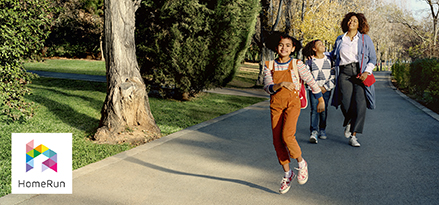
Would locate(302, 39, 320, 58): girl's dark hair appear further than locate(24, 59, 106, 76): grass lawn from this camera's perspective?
No

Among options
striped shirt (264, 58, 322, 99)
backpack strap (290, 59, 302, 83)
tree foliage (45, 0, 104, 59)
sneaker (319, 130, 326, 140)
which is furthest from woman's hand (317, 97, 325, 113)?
tree foliage (45, 0, 104, 59)

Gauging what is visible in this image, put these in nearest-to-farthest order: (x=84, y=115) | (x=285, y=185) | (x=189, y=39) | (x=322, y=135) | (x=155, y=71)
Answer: (x=285, y=185)
(x=322, y=135)
(x=84, y=115)
(x=189, y=39)
(x=155, y=71)

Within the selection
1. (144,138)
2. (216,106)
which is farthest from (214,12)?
(144,138)

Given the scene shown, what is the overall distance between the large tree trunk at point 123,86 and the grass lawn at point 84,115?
0.47 m

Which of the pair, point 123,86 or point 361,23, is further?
point 123,86

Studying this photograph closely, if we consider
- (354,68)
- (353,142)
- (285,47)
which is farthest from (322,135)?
(285,47)

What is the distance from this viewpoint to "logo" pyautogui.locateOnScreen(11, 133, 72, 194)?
13.9ft

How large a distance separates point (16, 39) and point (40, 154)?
298cm

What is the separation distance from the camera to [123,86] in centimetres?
704

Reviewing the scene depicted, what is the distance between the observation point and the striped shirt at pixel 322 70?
7023 millimetres

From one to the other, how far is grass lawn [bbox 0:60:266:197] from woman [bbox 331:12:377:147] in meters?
3.44

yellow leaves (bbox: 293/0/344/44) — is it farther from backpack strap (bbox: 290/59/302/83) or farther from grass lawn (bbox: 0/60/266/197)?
backpack strap (bbox: 290/59/302/83)

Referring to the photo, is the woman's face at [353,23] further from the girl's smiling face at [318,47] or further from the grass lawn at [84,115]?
the grass lawn at [84,115]

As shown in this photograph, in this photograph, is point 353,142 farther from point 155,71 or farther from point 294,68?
point 155,71
